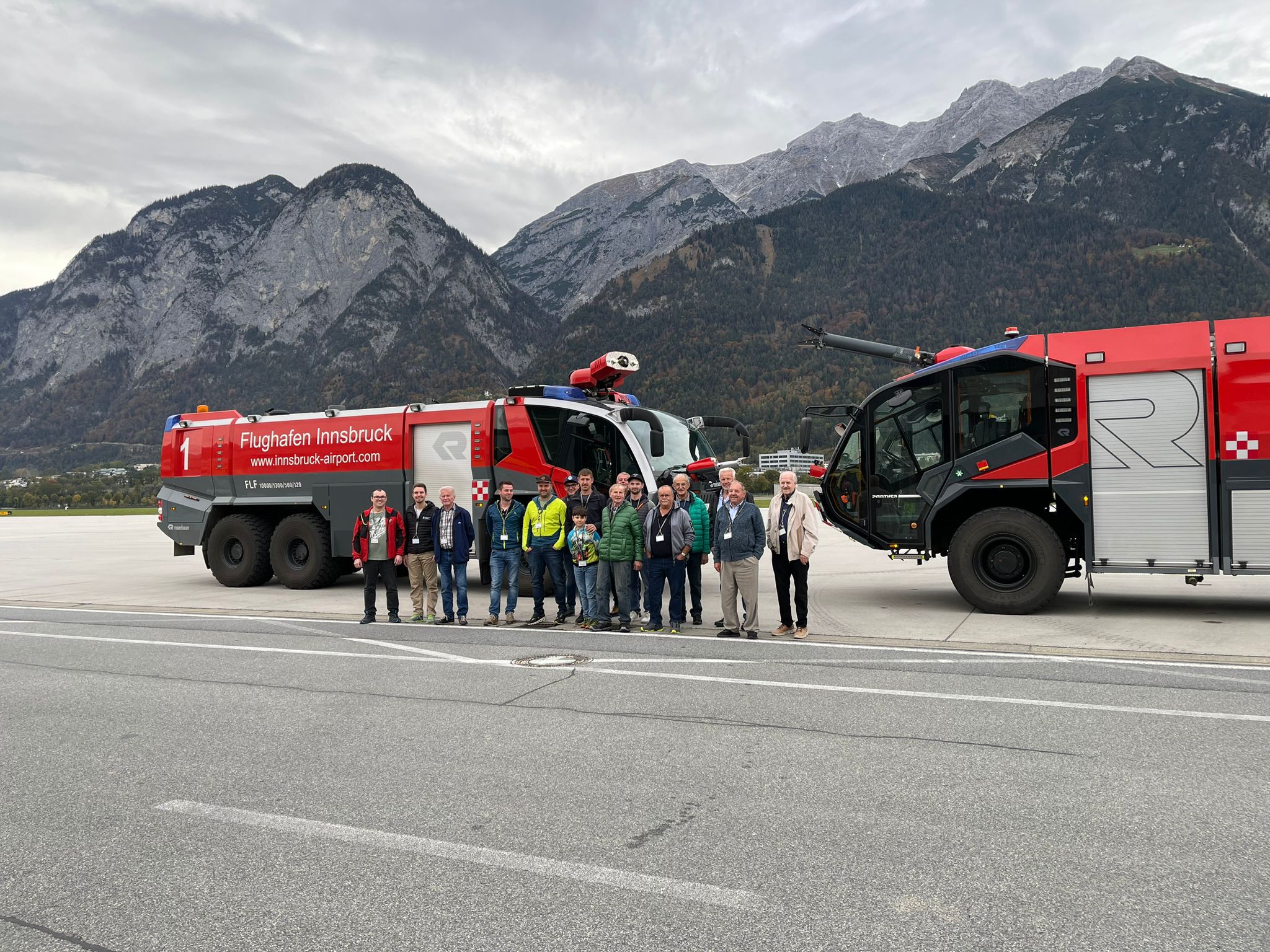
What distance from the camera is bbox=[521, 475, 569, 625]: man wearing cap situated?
9.94 meters

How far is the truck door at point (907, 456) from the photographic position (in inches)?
409

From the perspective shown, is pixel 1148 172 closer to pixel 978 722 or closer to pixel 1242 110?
pixel 1242 110

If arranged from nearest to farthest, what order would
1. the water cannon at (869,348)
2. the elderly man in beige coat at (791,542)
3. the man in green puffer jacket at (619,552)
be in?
1. the elderly man in beige coat at (791,542)
2. the man in green puffer jacket at (619,552)
3. the water cannon at (869,348)

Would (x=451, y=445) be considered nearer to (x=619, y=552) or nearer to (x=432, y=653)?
(x=619, y=552)

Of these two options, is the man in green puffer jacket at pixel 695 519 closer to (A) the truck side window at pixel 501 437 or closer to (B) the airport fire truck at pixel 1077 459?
(B) the airport fire truck at pixel 1077 459

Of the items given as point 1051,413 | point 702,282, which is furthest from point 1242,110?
point 1051,413

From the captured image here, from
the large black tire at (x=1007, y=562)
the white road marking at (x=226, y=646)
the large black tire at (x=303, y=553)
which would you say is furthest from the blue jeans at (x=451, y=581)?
the large black tire at (x=1007, y=562)

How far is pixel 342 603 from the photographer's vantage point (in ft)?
40.4

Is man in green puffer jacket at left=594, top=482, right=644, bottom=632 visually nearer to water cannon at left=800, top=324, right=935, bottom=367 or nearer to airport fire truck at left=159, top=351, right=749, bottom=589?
airport fire truck at left=159, top=351, right=749, bottom=589

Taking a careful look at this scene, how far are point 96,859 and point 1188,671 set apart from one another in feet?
24.1

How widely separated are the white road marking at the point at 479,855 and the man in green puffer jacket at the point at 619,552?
5759 mm

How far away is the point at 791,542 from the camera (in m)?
8.84

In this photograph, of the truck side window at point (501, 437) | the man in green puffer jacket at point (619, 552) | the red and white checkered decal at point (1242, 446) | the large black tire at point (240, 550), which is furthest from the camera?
the large black tire at point (240, 550)

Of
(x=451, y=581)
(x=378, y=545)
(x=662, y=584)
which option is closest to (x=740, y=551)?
(x=662, y=584)
